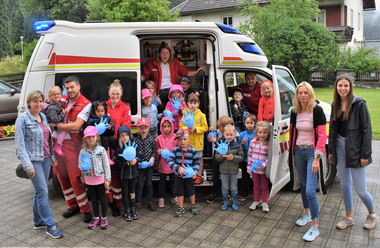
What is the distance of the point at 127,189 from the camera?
15.4 feet

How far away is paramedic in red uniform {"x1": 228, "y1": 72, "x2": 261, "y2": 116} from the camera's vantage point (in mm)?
5805

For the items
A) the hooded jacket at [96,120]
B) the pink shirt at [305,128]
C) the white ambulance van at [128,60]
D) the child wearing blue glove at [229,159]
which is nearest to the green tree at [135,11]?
the white ambulance van at [128,60]

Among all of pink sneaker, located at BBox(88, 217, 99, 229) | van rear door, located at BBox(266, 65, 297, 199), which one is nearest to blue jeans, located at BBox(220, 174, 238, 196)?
van rear door, located at BBox(266, 65, 297, 199)

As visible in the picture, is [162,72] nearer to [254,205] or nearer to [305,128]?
[254,205]

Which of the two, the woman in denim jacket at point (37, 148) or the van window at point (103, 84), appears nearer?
the woman in denim jacket at point (37, 148)

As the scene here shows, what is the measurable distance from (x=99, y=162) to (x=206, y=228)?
64.5 inches

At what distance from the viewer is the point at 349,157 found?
155 inches

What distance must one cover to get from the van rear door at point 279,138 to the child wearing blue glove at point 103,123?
7.20ft

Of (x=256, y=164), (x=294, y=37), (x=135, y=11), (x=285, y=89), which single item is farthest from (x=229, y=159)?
(x=135, y=11)

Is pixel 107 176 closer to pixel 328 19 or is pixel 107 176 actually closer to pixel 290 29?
pixel 290 29

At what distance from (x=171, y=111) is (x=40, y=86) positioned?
2.09 meters

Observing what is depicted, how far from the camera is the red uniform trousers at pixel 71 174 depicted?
457 cm

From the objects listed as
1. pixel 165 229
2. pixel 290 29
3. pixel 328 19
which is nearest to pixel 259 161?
pixel 165 229

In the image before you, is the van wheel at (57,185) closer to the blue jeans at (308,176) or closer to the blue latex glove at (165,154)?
the blue latex glove at (165,154)
